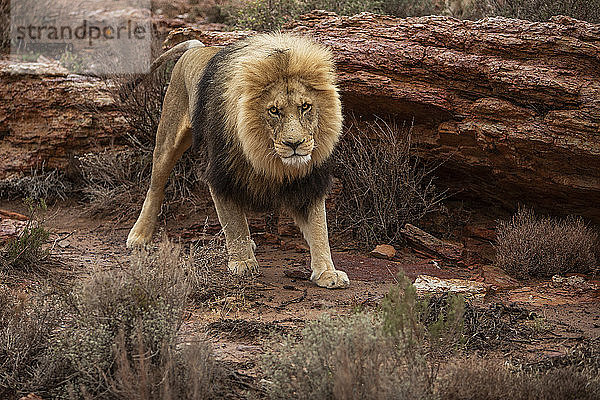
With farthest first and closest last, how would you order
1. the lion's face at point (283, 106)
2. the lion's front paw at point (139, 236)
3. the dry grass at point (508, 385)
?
the lion's front paw at point (139, 236) → the lion's face at point (283, 106) → the dry grass at point (508, 385)

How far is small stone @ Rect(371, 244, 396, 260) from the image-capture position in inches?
290

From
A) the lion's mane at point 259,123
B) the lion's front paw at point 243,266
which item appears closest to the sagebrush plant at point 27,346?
the lion's front paw at point 243,266

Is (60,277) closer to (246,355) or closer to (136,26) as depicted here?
(246,355)

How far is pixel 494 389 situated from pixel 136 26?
14.1 meters

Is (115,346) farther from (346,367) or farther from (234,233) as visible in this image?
(234,233)

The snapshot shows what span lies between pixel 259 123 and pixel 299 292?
147 centimetres

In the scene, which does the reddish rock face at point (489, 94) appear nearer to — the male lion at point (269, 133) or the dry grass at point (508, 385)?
the male lion at point (269, 133)

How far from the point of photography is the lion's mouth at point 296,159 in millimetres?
5203

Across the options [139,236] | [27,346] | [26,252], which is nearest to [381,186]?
[139,236]

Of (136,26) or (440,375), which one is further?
(136,26)

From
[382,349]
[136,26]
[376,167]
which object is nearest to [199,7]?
[136,26]

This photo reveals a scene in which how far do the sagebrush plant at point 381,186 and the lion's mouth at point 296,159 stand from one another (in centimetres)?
257

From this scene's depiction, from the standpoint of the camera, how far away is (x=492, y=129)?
23.4ft

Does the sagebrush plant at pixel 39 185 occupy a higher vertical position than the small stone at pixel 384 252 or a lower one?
lower
